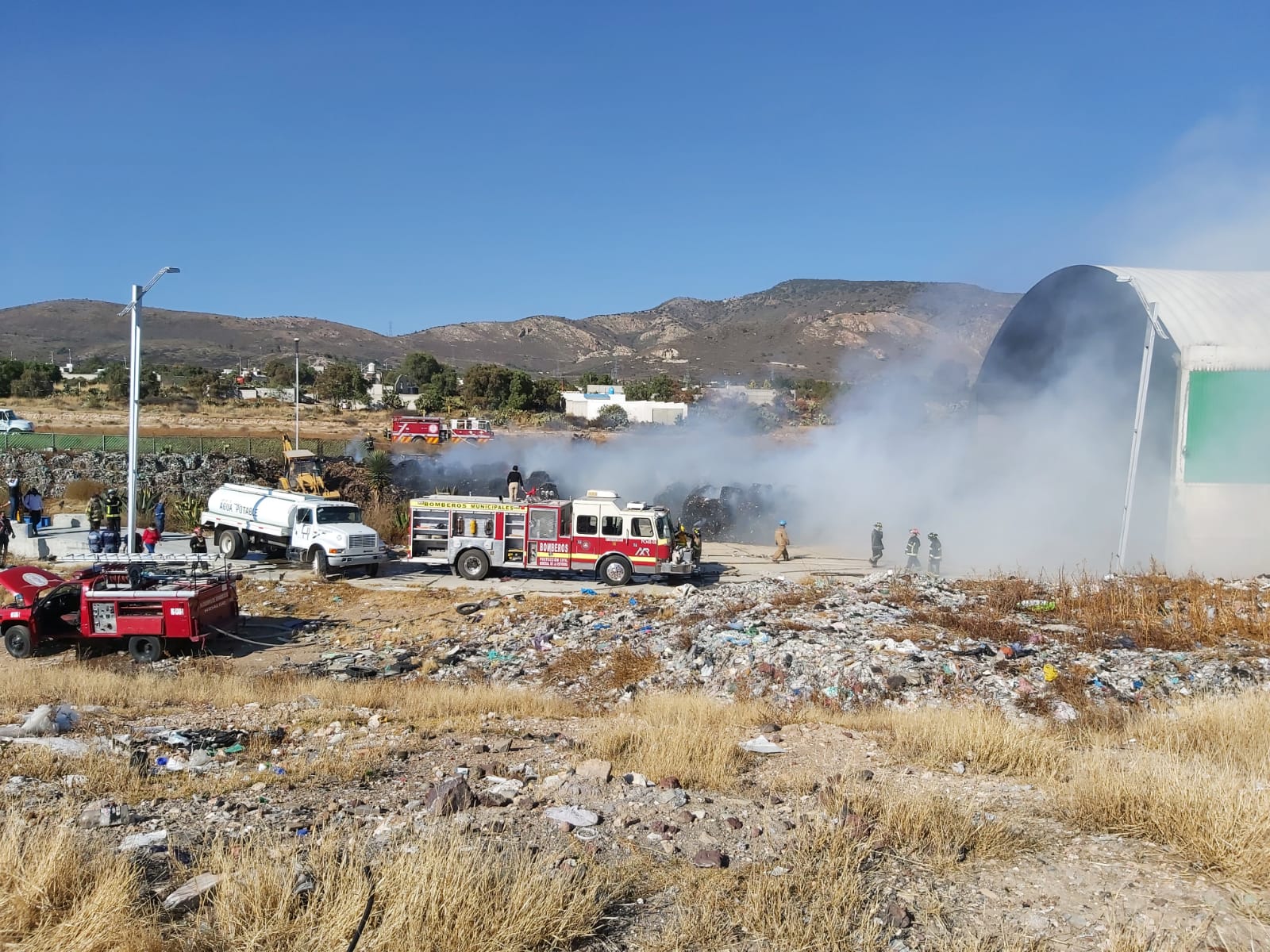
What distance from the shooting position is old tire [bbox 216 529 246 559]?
22.5m

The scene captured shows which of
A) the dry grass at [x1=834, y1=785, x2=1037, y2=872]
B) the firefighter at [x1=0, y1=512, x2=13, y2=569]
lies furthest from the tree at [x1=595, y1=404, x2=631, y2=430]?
the dry grass at [x1=834, y1=785, x2=1037, y2=872]

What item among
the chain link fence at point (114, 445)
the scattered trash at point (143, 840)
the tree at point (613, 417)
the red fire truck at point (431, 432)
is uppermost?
the tree at point (613, 417)

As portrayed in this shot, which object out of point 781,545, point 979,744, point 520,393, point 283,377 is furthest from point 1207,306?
point 283,377

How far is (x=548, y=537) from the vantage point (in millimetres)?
20203

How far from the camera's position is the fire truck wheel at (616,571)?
19953mm

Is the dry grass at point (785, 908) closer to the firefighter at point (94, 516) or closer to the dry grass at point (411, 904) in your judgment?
the dry grass at point (411, 904)

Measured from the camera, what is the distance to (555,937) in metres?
4.38

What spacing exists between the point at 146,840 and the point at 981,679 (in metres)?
9.73

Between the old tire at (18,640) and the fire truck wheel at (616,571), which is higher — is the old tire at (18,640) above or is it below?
below

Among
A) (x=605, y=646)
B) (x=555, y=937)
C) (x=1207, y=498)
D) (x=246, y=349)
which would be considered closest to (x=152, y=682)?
(x=605, y=646)

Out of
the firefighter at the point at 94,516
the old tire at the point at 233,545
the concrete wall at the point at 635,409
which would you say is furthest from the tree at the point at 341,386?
the old tire at the point at 233,545

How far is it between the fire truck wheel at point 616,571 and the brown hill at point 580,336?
86.5m

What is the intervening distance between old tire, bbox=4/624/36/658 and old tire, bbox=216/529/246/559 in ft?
26.2

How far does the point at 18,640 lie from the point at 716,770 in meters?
13.0
